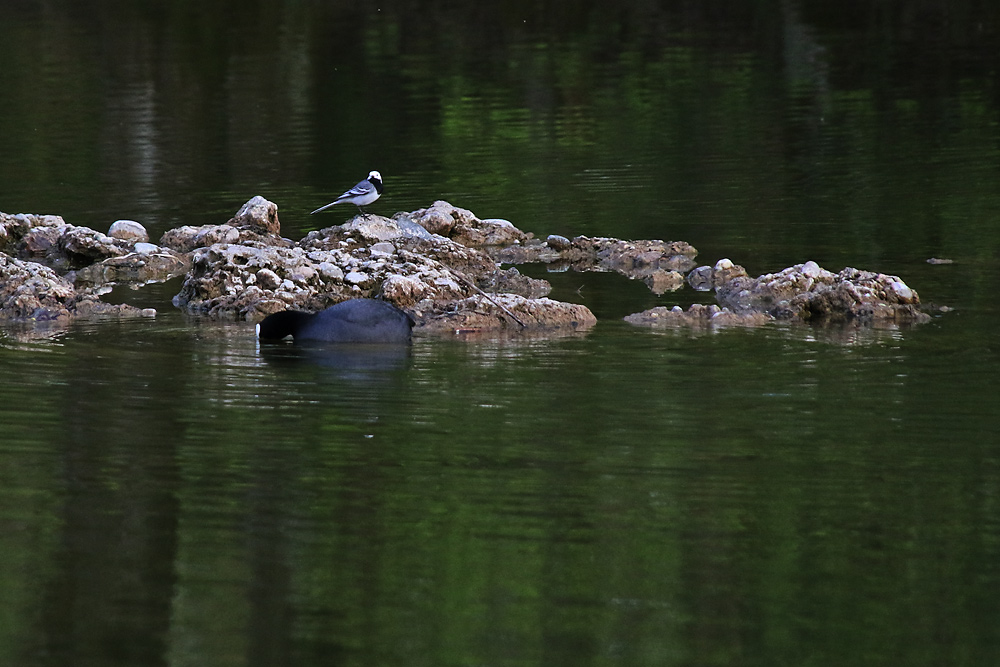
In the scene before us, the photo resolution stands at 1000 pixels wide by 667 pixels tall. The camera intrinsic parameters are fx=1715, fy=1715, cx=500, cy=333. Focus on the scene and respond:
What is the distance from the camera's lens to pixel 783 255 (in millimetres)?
13469

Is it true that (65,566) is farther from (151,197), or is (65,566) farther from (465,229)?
(151,197)

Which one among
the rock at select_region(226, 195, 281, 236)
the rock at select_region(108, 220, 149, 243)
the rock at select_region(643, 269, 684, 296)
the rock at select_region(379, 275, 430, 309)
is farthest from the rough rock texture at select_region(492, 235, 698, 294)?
the rock at select_region(108, 220, 149, 243)

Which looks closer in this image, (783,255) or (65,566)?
(65,566)

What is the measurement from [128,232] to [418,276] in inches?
176

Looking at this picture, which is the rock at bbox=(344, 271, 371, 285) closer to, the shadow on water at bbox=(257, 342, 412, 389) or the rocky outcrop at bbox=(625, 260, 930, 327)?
the shadow on water at bbox=(257, 342, 412, 389)

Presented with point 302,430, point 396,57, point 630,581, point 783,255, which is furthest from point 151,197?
point 396,57

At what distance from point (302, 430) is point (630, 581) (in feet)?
8.52

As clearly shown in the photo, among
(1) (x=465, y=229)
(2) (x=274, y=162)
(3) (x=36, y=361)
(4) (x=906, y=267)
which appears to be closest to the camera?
(3) (x=36, y=361)

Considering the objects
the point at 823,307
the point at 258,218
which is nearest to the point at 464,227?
the point at 258,218

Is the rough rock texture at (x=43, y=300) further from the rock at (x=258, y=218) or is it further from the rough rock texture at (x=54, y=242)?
the rock at (x=258, y=218)

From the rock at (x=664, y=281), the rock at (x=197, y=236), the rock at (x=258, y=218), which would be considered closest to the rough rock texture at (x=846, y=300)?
the rock at (x=664, y=281)

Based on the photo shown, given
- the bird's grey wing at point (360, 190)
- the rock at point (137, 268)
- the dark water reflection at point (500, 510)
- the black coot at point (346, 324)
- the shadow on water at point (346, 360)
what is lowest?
the dark water reflection at point (500, 510)

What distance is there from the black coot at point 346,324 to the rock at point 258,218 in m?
4.23

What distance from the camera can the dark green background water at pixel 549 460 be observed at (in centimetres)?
510
